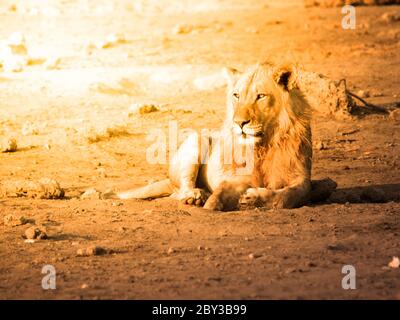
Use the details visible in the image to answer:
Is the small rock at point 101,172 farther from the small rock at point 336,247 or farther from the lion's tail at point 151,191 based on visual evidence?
the small rock at point 336,247

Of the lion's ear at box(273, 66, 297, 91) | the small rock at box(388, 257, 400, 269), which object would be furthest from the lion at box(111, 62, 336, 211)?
the small rock at box(388, 257, 400, 269)

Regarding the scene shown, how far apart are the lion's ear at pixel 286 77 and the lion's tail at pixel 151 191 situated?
4.55ft

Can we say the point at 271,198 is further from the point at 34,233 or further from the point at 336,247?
the point at 34,233

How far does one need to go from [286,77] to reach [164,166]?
2.56 m

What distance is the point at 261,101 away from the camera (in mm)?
7141

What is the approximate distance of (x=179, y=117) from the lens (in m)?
11.4

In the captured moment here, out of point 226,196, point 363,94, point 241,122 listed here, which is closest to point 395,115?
point 363,94

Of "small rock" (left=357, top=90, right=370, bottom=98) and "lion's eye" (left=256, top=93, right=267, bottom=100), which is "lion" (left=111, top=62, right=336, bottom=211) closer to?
"lion's eye" (left=256, top=93, right=267, bottom=100)

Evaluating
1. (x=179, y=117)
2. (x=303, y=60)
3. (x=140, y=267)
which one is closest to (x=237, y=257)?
(x=140, y=267)

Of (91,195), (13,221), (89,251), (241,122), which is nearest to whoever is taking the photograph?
(89,251)

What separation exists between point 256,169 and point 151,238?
1467mm

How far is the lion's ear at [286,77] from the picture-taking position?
7.14 meters

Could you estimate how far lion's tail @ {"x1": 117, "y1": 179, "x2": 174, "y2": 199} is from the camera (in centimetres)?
779
